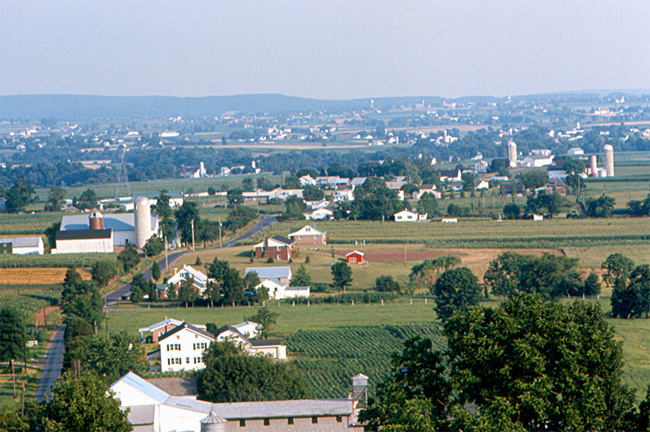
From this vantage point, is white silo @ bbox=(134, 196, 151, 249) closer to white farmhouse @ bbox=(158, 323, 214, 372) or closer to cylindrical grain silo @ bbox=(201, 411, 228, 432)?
white farmhouse @ bbox=(158, 323, 214, 372)

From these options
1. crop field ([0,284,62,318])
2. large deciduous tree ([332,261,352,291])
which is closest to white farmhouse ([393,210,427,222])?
large deciduous tree ([332,261,352,291])

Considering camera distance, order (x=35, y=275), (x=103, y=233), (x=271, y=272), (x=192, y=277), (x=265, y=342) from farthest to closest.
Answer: (x=103, y=233) → (x=35, y=275) → (x=271, y=272) → (x=192, y=277) → (x=265, y=342)

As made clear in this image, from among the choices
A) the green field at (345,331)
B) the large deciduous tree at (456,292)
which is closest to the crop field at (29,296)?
the green field at (345,331)

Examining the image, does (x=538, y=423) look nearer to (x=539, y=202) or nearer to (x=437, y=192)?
(x=539, y=202)

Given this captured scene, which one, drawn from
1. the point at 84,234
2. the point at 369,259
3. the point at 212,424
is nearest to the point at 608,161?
the point at 369,259

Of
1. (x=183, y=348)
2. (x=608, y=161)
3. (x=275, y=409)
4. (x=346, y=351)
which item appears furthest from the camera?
(x=608, y=161)

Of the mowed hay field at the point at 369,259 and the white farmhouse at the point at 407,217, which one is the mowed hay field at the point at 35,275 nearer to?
the mowed hay field at the point at 369,259

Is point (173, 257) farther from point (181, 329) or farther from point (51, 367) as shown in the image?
point (51, 367)
